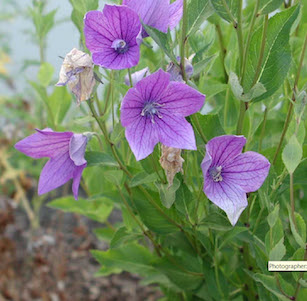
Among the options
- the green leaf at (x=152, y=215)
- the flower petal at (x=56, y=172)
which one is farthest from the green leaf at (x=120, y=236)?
the flower petal at (x=56, y=172)

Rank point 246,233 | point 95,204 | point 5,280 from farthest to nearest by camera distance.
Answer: point 5,280 → point 95,204 → point 246,233

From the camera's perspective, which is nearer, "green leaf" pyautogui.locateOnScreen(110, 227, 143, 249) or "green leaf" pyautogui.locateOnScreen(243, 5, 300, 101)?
"green leaf" pyautogui.locateOnScreen(243, 5, 300, 101)

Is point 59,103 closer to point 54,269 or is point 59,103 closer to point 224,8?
point 224,8

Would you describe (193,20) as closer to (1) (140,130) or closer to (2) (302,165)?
(1) (140,130)

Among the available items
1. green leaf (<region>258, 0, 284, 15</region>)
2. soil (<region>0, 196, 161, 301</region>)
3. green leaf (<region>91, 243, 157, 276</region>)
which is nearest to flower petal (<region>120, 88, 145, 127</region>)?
green leaf (<region>258, 0, 284, 15</region>)

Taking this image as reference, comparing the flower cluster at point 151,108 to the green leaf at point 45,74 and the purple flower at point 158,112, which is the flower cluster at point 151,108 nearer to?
the purple flower at point 158,112

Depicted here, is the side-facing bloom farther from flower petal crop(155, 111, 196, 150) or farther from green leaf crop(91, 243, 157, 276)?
green leaf crop(91, 243, 157, 276)

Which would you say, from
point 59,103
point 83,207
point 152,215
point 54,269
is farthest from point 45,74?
point 54,269

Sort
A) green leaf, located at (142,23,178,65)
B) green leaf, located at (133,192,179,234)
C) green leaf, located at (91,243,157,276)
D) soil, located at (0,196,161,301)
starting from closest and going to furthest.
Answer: green leaf, located at (142,23,178,65) → green leaf, located at (133,192,179,234) → green leaf, located at (91,243,157,276) → soil, located at (0,196,161,301)

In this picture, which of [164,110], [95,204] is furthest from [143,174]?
[95,204]
